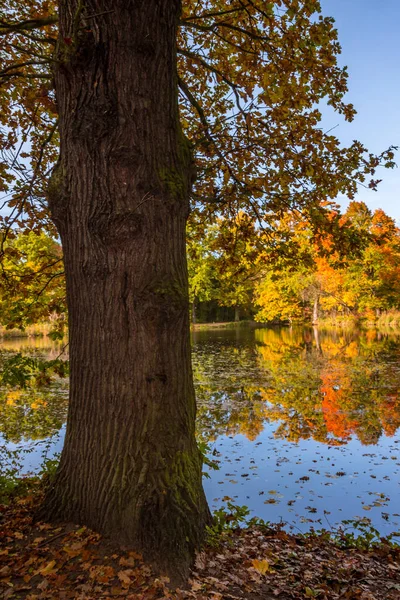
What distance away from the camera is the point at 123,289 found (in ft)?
10.6

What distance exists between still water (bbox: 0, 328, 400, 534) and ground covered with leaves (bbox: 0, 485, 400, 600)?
51.1 inches

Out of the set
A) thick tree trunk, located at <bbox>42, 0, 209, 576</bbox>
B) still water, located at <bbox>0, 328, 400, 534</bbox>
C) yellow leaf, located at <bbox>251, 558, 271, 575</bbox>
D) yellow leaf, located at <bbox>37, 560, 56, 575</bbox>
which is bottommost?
still water, located at <bbox>0, 328, 400, 534</bbox>

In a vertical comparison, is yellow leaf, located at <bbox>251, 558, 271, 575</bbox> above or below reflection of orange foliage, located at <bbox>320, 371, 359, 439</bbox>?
above

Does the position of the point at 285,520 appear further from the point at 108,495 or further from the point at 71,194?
the point at 71,194

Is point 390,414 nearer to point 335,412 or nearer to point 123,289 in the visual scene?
point 335,412

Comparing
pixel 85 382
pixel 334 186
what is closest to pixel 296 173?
pixel 334 186

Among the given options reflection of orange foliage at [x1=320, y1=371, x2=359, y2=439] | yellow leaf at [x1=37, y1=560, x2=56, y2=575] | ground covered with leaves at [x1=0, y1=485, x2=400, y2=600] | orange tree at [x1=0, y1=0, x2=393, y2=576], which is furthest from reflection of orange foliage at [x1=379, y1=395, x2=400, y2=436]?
yellow leaf at [x1=37, y1=560, x2=56, y2=575]

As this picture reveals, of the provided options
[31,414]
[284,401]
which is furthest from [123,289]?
[284,401]

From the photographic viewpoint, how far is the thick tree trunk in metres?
3.19

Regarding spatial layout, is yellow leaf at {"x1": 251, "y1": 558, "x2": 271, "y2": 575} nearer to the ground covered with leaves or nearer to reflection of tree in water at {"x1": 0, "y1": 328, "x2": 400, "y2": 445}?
the ground covered with leaves

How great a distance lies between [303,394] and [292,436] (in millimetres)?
3513

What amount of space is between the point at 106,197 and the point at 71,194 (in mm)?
360

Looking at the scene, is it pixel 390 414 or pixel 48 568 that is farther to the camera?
pixel 390 414

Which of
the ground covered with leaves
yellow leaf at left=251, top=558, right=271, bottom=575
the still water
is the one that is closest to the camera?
the ground covered with leaves
